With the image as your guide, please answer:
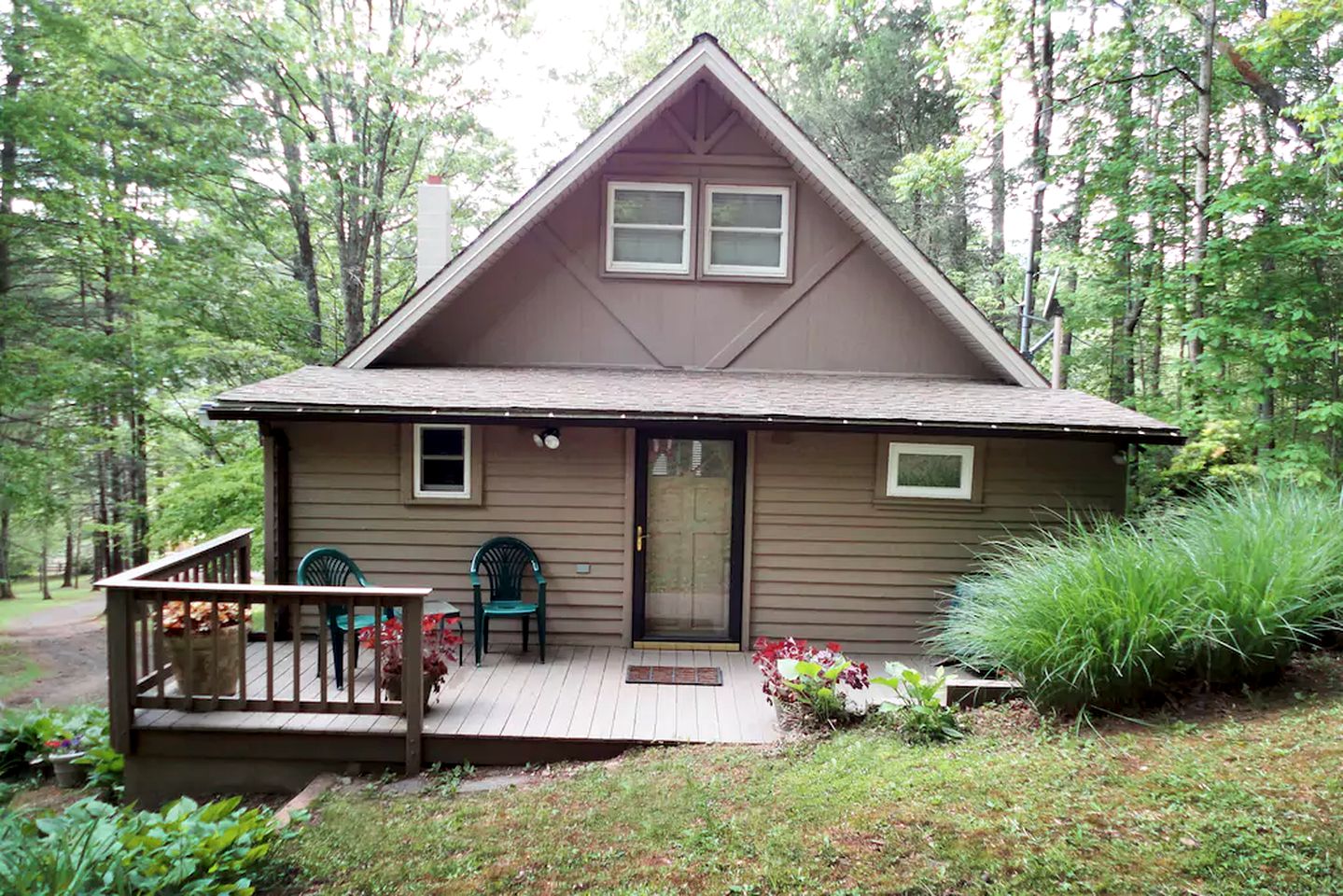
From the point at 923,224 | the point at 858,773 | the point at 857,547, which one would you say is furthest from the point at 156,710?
the point at 923,224

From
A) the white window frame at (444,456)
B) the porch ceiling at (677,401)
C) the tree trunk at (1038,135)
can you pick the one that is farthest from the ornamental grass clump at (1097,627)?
the tree trunk at (1038,135)

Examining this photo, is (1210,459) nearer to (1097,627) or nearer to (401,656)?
(1097,627)

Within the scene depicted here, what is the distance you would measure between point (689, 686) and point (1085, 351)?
426 inches

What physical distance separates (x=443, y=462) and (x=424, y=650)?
2159 millimetres

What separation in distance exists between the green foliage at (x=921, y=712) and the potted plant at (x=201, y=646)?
13.0 feet

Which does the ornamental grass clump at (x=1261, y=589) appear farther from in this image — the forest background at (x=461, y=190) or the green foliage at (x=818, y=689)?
the forest background at (x=461, y=190)

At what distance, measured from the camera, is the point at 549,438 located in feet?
19.4

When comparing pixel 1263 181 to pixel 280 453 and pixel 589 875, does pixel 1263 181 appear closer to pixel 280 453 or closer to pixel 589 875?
pixel 589 875

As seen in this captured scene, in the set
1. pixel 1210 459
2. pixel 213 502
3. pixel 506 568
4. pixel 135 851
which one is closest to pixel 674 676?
pixel 506 568

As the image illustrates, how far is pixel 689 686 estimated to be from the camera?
17.4 feet

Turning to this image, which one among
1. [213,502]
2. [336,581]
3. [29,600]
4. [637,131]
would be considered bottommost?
[29,600]

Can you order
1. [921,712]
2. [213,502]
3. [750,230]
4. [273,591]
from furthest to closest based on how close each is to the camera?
[213,502] → [750,230] → [273,591] → [921,712]

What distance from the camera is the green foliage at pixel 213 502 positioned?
934 cm

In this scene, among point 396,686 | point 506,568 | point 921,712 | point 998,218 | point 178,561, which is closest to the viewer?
point 921,712
